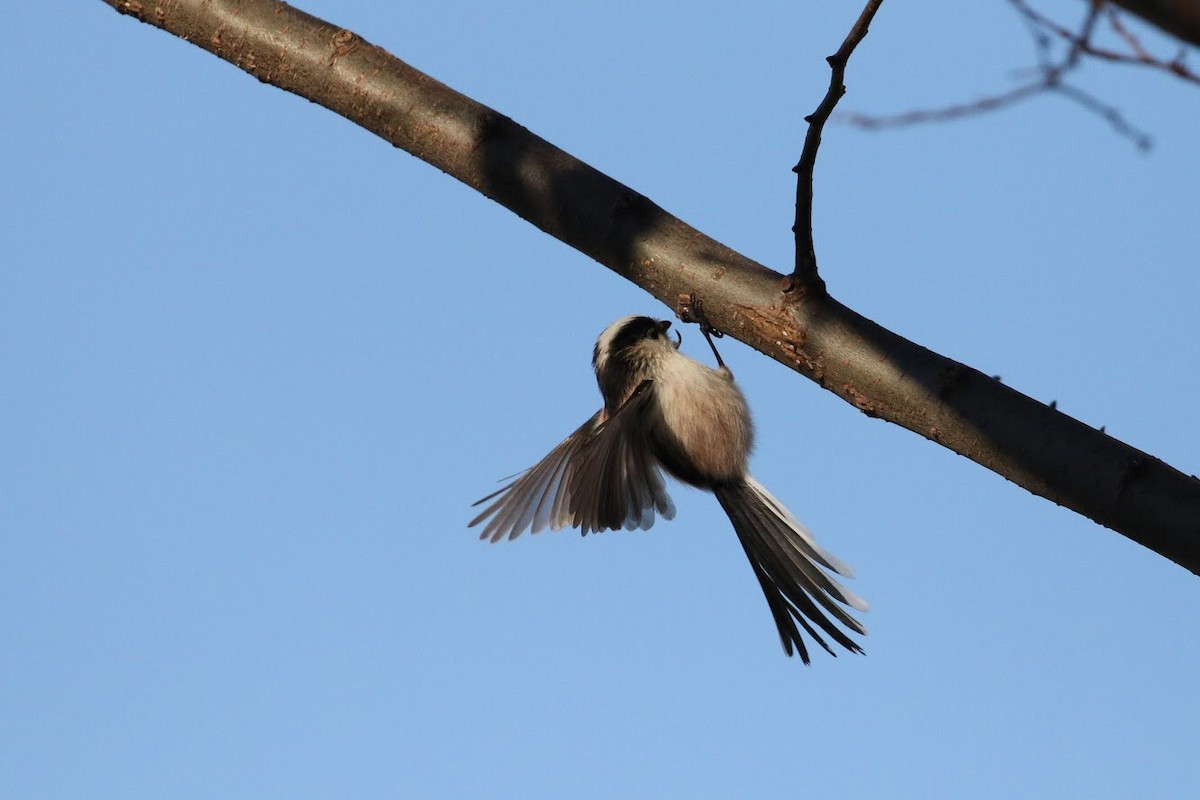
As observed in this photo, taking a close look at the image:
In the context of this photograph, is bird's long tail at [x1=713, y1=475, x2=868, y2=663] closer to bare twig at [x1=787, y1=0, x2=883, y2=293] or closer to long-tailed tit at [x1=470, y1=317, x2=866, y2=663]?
long-tailed tit at [x1=470, y1=317, x2=866, y2=663]

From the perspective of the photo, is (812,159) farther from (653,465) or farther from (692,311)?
(653,465)

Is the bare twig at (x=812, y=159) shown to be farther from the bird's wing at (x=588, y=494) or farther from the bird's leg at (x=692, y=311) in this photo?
the bird's wing at (x=588, y=494)

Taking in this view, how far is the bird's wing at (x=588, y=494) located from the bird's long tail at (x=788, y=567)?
244 millimetres

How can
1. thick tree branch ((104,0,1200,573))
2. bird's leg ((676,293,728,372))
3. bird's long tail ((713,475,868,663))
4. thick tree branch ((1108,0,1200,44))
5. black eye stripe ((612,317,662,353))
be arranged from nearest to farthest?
thick tree branch ((1108,0,1200,44)), thick tree branch ((104,0,1200,573)), bird's leg ((676,293,728,372)), bird's long tail ((713,475,868,663)), black eye stripe ((612,317,662,353))

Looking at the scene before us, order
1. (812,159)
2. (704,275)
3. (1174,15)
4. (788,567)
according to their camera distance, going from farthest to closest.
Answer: (788,567) < (704,275) < (812,159) < (1174,15)

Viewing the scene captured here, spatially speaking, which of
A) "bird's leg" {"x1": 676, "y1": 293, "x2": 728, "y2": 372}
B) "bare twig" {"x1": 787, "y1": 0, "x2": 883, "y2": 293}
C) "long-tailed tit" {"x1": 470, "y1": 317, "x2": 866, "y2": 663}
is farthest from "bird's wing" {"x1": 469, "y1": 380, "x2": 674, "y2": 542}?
"bare twig" {"x1": 787, "y1": 0, "x2": 883, "y2": 293}

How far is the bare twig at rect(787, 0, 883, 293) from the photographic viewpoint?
7.06 feet

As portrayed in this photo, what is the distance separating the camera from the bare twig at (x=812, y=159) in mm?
2152

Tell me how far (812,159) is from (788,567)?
1.62 meters

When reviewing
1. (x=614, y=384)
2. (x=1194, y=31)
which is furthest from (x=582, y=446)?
(x=1194, y=31)

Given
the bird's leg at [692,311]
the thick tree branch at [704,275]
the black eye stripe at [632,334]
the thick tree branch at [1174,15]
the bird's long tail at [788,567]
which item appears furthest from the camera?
the black eye stripe at [632,334]

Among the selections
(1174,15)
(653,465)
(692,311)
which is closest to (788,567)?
(653,465)

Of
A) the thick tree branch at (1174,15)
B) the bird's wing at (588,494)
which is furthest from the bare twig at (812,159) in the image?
the bird's wing at (588,494)

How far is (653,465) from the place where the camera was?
3832mm
